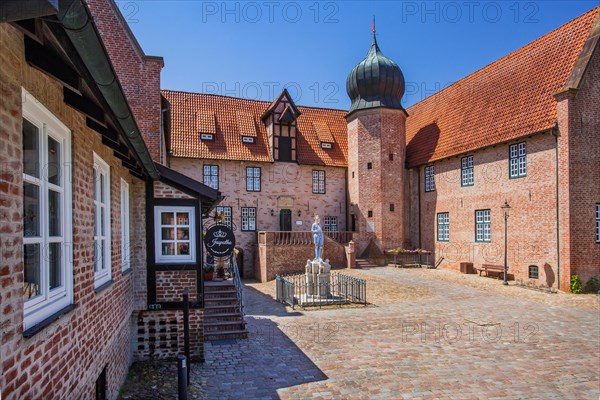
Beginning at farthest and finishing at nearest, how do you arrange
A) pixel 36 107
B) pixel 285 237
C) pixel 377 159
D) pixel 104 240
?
pixel 377 159 → pixel 285 237 → pixel 104 240 → pixel 36 107

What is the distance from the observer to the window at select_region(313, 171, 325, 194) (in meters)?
28.5

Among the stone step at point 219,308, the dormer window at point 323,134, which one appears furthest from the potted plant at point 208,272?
the dormer window at point 323,134

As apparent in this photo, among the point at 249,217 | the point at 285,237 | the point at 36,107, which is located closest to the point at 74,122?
the point at 36,107

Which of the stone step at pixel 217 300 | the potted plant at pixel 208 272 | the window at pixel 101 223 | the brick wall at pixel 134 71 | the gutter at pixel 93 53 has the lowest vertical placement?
the stone step at pixel 217 300

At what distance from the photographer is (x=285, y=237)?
2450 cm

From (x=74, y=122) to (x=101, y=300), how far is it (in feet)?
7.78

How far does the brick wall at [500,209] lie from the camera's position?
59.0 ft

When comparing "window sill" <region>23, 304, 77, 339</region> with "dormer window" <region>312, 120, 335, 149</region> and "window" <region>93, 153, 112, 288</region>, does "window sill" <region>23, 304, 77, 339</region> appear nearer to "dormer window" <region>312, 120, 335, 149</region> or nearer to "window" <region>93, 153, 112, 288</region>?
"window" <region>93, 153, 112, 288</region>

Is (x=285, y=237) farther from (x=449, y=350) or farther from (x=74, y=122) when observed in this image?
(x=74, y=122)

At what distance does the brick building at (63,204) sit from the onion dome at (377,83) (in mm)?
20913

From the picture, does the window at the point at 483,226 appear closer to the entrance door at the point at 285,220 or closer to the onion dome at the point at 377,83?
the onion dome at the point at 377,83

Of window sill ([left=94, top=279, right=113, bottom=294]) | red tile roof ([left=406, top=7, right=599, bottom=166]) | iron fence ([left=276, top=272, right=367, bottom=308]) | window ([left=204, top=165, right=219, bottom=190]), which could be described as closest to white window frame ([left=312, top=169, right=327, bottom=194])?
red tile roof ([left=406, top=7, right=599, bottom=166])

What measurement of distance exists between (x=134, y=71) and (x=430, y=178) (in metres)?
18.6

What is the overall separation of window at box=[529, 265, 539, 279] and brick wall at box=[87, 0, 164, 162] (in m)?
16.1
